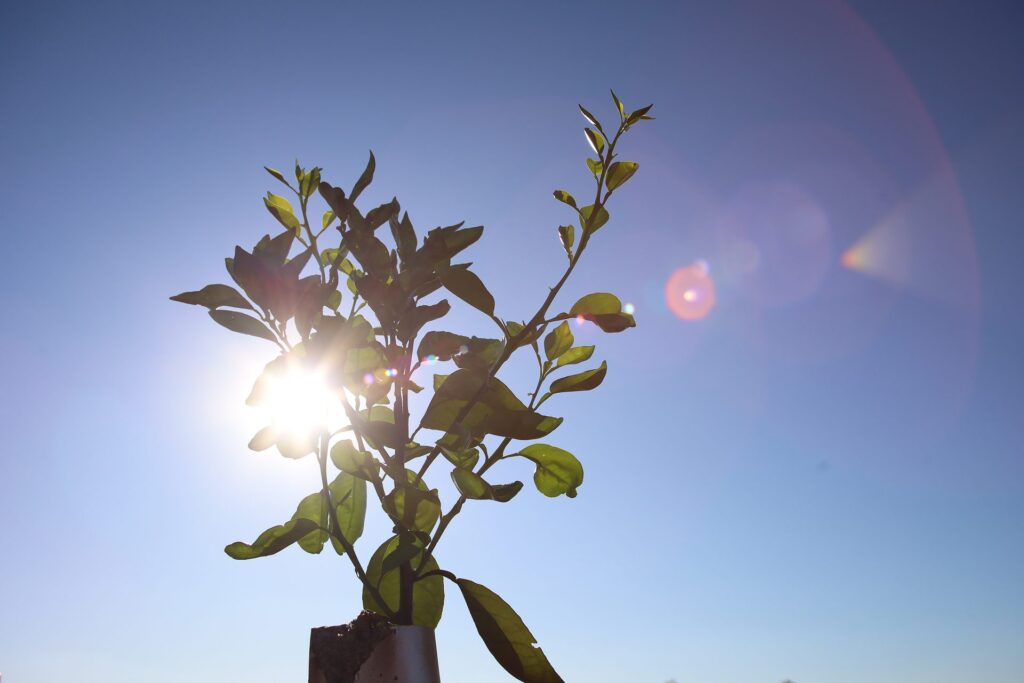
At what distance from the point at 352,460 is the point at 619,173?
31.4 inches

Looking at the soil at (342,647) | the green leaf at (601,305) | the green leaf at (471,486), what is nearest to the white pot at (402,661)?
the soil at (342,647)

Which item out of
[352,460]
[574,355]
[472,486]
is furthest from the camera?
[574,355]

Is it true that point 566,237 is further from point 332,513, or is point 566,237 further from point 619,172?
point 332,513

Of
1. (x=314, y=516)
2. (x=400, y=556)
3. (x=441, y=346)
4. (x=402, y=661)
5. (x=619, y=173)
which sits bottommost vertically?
(x=402, y=661)

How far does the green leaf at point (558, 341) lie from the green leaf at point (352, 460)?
1.51 feet

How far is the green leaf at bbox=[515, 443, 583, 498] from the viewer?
55.9 inches

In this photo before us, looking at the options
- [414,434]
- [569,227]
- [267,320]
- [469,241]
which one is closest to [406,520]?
[414,434]

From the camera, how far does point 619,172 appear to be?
1392 millimetres

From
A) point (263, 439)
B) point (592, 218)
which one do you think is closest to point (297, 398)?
point (263, 439)

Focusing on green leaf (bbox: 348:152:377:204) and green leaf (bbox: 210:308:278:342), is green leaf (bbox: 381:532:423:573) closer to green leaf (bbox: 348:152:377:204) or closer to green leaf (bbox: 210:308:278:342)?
green leaf (bbox: 210:308:278:342)

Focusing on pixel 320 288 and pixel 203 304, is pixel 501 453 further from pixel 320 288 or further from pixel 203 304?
pixel 203 304

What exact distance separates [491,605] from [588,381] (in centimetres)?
47

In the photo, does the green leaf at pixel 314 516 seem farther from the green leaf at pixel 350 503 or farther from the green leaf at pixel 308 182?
the green leaf at pixel 308 182

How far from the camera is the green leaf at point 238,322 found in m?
1.17
